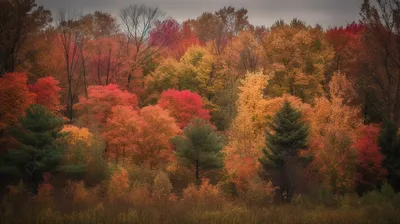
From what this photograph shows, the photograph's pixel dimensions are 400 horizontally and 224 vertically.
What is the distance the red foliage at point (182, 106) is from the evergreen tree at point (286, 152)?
1207 centimetres

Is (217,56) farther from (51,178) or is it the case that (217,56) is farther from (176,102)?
(51,178)

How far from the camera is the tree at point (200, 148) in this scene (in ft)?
104

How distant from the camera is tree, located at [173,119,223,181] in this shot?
31.8 metres

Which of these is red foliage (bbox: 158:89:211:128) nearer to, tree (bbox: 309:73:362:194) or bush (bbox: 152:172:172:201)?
bush (bbox: 152:172:172:201)

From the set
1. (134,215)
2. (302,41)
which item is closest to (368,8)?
(302,41)

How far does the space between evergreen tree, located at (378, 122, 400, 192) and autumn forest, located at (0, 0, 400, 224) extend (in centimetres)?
8

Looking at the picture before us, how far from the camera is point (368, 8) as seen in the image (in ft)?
117

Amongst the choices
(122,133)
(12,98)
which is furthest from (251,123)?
(12,98)

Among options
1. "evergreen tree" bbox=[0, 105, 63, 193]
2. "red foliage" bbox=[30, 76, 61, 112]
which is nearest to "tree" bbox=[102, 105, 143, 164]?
"red foliage" bbox=[30, 76, 61, 112]

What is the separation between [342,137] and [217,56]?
77.7ft

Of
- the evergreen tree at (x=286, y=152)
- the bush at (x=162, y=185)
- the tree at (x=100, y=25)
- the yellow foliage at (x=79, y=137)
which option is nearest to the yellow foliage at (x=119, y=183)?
the bush at (x=162, y=185)

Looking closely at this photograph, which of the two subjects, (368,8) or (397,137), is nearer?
(397,137)

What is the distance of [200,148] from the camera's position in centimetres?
3198

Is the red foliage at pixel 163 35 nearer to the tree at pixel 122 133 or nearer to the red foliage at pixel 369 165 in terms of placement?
the tree at pixel 122 133
